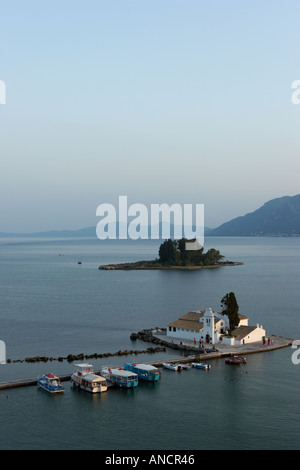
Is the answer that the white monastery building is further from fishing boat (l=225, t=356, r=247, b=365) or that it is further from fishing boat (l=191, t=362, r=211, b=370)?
fishing boat (l=191, t=362, r=211, b=370)

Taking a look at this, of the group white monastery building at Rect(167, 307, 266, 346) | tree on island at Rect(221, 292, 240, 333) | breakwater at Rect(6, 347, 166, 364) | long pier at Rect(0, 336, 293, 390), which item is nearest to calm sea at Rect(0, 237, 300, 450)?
breakwater at Rect(6, 347, 166, 364)

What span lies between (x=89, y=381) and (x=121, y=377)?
92.5 inches

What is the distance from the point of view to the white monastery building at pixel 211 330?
157ft

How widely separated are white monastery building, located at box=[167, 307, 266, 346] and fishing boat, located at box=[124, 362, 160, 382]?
34.7ft

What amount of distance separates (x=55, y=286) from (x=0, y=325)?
1689 inches

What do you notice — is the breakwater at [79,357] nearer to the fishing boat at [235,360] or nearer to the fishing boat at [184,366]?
the fishing boat at [184,366]

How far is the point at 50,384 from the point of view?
34969mm

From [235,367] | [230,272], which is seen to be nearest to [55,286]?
[230,272]

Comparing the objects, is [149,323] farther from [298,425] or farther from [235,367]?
[298,425]

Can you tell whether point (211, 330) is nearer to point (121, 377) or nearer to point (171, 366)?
point (171, 366)

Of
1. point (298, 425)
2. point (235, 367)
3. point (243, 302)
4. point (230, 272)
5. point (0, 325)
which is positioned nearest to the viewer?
point (298, 425)

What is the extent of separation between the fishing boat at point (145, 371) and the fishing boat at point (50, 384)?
5.55m

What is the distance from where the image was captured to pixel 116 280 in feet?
380

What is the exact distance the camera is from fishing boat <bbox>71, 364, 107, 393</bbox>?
3526 cm
